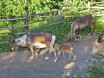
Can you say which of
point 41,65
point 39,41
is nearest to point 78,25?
point 39,41

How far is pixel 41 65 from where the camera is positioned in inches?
367

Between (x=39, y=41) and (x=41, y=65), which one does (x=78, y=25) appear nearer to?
(x=39, y=41)

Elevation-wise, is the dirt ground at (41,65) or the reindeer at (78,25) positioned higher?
the reindeer at (78,25)

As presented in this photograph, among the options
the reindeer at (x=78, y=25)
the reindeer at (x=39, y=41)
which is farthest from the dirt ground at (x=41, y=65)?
the reindeer at (x=78, y=25)

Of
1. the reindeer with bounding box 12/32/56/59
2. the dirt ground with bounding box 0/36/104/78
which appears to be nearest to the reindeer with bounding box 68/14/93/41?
the dirt ground with bounding box 0/36/104/78

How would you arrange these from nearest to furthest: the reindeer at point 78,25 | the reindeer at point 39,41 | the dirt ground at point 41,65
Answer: the dirt ground at point 41,65
the reindeer at point 39,41
the reindeer at point 78,25

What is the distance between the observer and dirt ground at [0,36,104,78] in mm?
8750

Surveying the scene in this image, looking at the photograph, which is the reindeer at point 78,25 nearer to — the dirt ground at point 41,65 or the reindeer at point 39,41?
the dirt ground at point 41,65

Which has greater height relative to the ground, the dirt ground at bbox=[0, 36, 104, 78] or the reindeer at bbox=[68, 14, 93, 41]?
the reindeer at bbox=[68, 14, 93, 41]

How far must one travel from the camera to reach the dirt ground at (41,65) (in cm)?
875

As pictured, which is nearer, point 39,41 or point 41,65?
point 41,65

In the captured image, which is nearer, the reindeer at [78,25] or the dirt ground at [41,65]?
the dirt ground at [41,65]

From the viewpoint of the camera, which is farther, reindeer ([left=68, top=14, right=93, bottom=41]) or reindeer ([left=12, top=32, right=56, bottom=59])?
reindeer ([left=68, top=14, right=93, bottom=41])

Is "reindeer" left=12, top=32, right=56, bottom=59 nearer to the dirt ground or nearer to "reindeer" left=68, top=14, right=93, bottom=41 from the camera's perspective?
the dirt ground
